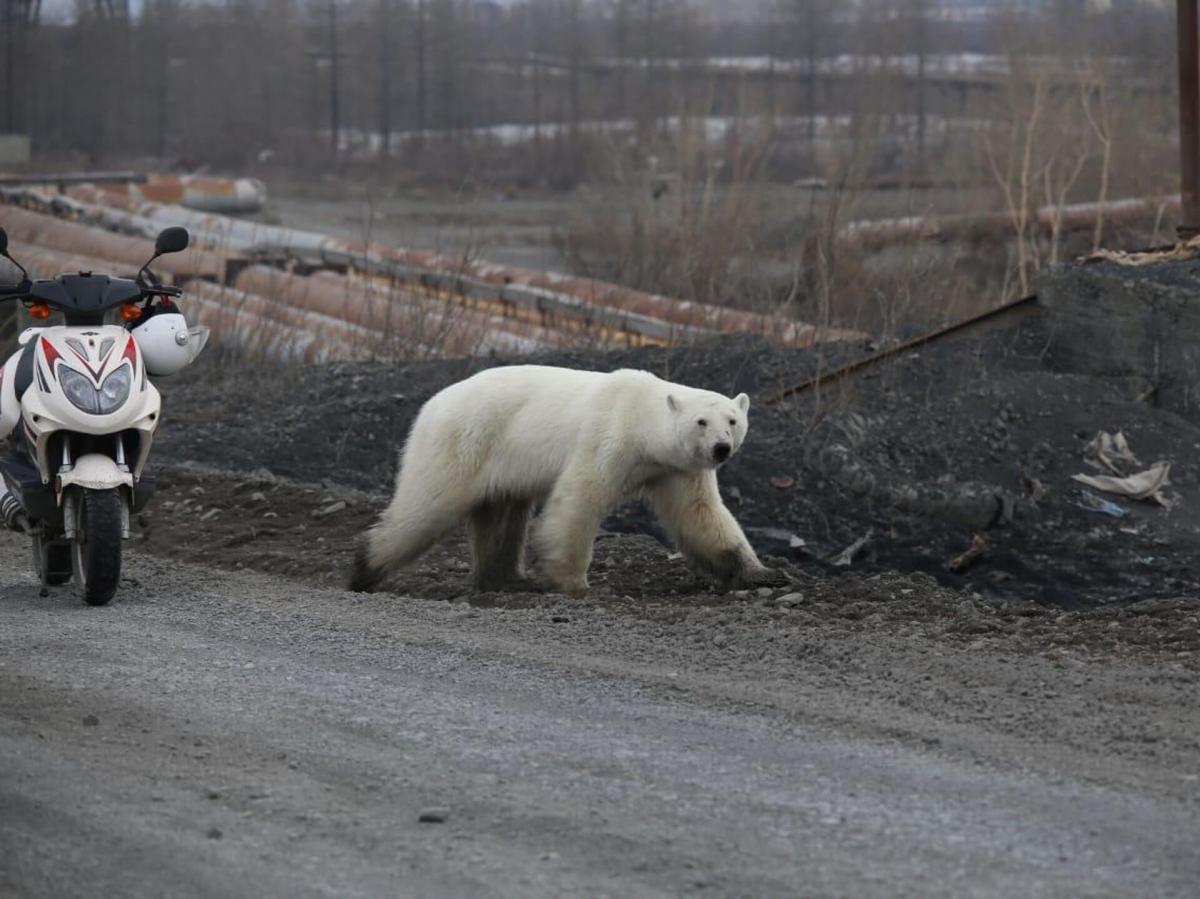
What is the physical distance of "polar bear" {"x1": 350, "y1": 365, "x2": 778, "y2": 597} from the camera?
25.7 feet

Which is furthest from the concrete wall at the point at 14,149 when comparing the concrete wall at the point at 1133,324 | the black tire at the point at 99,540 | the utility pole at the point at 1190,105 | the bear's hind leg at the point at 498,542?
the black tire at the point at 99,540

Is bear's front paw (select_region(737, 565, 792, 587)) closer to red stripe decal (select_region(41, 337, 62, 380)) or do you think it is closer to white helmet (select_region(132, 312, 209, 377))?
white helmet (select_region(132, 312, 209, 377))

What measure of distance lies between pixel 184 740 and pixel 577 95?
5158cm

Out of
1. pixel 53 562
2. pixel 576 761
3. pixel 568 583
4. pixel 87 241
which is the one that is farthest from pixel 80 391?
pixel 87 241

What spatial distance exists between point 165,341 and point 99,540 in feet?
3.15

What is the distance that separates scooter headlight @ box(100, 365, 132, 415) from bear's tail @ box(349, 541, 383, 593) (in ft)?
4.70

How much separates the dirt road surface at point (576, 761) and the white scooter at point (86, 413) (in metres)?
0.41

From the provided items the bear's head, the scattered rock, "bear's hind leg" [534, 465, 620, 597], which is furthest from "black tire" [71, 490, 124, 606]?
the scattered rock

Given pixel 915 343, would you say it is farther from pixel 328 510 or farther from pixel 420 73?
pixel 420 73

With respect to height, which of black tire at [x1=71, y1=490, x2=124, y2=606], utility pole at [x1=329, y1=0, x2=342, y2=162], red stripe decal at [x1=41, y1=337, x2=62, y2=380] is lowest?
black tire at [x1=71, y1=490, x2=124, y2=606]

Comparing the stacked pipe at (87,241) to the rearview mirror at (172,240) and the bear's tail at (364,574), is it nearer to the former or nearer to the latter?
the bear's tail at (364,574)

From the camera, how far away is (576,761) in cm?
496

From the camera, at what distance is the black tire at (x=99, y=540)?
23.5 feet

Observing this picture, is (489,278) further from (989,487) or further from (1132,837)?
(1132,837)
